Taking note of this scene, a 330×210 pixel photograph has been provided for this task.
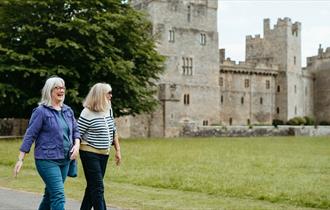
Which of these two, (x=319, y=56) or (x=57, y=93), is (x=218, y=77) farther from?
(x=57, y=93)

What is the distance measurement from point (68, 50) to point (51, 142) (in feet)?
80.3

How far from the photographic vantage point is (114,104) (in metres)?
33.2

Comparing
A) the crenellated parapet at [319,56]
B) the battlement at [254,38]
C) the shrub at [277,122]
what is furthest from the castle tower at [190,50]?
the crenellated parapet at [319,56]

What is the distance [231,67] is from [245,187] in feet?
200

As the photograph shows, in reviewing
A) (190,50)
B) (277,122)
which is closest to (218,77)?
(190,50)

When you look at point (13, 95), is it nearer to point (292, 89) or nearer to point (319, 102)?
point (292, 89)

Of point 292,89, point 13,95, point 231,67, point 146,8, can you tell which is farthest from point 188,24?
point 13,95

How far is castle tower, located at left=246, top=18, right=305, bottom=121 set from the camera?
7775 centimetres

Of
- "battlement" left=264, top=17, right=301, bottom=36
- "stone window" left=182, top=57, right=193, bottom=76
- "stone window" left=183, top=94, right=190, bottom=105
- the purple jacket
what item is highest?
"battlement" left=264, top=17, right=301, bottom=36

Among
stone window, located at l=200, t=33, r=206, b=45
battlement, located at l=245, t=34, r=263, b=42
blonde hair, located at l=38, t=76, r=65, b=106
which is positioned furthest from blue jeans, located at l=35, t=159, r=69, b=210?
battlement, located at l=245, t=34, r=263, b=42

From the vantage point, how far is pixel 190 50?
63344 mm

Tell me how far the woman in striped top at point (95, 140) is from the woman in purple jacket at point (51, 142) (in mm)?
432

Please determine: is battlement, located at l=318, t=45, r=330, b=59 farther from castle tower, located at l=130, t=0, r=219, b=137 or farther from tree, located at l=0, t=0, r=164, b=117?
tree, located at l=0, t=0, r=164, b=117

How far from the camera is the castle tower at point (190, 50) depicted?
61031 mm
